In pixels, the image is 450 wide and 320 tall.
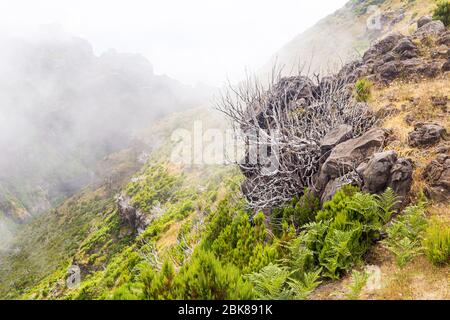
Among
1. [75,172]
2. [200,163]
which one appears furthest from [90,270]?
[75,172]

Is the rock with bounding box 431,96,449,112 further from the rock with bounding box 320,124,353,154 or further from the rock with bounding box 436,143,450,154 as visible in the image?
the rock with bounding box 320,124,353,154

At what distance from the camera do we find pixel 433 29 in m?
12.0

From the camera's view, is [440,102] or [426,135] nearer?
[426,135]

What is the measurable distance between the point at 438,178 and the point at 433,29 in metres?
9.45

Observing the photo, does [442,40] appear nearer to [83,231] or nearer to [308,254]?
[308,254]

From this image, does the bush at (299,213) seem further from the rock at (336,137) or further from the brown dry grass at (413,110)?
the brown dry grass at (413,110)

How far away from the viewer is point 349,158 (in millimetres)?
7016

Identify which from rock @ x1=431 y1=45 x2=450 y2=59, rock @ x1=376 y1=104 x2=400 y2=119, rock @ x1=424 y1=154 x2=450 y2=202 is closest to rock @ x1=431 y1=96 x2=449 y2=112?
rock @ x1=376 y1=104 x2=400 y2=119

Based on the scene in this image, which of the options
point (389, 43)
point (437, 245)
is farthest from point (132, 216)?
point (437, 245)

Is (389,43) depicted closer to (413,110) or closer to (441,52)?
(441,52)

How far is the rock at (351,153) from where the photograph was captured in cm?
695

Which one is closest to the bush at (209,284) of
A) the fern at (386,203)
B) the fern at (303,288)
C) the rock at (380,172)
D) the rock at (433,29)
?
the fern at (303,288)

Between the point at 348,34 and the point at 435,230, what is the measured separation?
51.2 metres

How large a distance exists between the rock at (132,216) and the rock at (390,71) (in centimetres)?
2540
